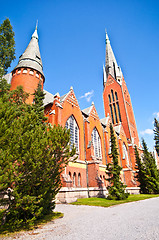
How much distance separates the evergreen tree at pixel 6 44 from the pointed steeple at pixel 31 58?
8.15m

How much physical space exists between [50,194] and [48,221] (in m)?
1.21

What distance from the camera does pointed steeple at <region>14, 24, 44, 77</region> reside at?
25.5m

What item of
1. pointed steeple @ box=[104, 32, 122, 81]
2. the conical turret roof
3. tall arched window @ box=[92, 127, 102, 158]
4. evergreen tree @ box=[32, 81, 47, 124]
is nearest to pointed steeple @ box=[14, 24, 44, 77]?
evergreen tree @ box=[32, 81, 47, 124]

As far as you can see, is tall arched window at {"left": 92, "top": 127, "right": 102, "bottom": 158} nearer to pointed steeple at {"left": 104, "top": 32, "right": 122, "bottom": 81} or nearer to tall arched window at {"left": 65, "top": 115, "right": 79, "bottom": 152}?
tall arched window at {"left": 65, "top": 115, "right": 79, "bottom": 152}

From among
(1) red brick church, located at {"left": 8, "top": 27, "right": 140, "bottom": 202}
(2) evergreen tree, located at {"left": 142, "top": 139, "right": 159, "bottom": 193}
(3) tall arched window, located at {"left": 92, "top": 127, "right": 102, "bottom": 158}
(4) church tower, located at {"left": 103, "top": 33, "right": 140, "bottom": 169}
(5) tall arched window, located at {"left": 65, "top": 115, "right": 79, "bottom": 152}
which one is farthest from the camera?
(4) church tower, located at {"left": 103, "top": 33, "right": 140, "bottom": 169}

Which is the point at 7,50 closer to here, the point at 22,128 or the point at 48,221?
the point at 22,128

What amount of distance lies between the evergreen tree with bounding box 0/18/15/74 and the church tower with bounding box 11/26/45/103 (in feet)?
23.0

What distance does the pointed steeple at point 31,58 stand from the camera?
83.6 feet

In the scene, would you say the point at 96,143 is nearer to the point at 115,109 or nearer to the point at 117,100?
the point at 115,109

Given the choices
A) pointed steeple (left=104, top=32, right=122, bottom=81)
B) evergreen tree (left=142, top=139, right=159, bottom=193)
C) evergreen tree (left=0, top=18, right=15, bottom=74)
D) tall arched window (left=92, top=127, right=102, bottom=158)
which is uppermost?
pointed steeple (left=104, top=32, right=122, bottom=81)

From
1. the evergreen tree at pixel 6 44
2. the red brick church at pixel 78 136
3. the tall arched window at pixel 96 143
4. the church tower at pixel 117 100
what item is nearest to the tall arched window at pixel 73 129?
the red brick church at pixel 78 136

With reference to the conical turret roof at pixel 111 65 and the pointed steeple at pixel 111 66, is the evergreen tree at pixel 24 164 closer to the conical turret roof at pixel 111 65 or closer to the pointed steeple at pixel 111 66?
the pointed steeple at pixel 111 66

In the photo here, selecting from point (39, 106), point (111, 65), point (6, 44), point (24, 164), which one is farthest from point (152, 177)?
point (111, 65)

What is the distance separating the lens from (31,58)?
26797 mm
